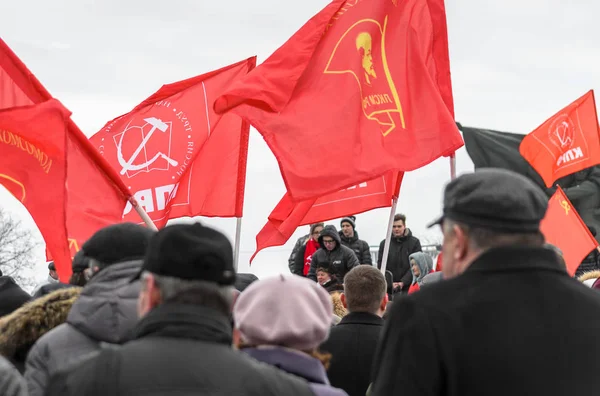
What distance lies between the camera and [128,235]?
460 centimetres

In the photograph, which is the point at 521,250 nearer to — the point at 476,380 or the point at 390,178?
the point at 476,380

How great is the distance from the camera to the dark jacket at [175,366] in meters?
2.84

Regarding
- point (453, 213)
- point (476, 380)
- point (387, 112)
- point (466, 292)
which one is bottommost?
point (476, 380)

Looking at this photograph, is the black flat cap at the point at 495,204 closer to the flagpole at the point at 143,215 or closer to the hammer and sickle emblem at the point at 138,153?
the flagpole at the point at 143,215

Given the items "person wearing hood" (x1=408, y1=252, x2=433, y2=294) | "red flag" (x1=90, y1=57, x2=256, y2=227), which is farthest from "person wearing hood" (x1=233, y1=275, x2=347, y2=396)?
"person wearing hood" (x1=408, y1=252, x2=433, y2=294)

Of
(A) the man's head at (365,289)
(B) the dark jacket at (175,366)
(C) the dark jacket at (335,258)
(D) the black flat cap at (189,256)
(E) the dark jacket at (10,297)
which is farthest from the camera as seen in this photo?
(C) the dark jacket at (335,258)

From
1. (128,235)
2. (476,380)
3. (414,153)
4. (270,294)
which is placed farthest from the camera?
(414,153)

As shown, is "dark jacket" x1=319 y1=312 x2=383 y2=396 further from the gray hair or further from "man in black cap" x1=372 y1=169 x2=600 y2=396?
the gray hair

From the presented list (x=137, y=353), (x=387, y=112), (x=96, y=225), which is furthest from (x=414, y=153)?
(x=137, y=353)

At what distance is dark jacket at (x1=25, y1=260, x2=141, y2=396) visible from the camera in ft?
13.5

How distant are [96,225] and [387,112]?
278cm

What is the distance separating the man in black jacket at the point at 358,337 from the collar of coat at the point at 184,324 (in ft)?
11.0

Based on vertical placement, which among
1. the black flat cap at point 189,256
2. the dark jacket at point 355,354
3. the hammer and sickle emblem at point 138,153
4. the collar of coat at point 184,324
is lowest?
the dark jacket at point 355,354

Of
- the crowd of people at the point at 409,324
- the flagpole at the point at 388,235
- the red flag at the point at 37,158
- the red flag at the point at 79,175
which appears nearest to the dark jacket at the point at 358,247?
the flagpole at the point at 388,235
